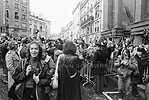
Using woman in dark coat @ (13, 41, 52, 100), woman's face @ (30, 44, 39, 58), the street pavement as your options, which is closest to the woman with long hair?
the street pavement

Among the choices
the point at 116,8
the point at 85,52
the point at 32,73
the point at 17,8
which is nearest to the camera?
the point at 32,73

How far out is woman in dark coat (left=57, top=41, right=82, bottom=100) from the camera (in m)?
3.06

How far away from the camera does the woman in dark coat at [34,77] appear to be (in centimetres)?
268

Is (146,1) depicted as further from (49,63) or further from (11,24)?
(11,24)

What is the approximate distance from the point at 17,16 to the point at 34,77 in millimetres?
51578

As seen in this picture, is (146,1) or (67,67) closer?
(67,67)

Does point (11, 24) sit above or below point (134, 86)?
above

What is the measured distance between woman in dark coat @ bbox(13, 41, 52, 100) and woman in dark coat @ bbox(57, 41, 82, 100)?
1.18ft

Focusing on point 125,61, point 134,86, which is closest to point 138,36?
point 134,86

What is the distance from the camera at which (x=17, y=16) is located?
49.7m

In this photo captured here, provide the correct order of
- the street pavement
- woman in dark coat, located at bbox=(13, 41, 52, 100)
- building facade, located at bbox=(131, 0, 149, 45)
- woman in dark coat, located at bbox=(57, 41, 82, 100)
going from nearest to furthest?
woman in dark coat, located at bbox=(13, 41, 52, 100) < woman in dark coat, located at bbox=(57, 41, 82, 100) < the street pavement < building facade, located at bbox=(131, 0, 149, 45)

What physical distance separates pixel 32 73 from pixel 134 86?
4.31 metres

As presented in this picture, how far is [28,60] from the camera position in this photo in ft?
9.43

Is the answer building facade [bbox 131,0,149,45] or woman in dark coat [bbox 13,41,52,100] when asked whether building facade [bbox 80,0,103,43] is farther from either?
woman in dark coat [bbox 13,41,52,100]
